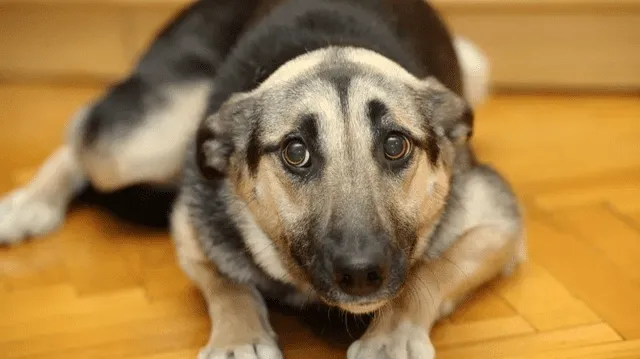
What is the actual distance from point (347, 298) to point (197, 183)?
27.9 inches

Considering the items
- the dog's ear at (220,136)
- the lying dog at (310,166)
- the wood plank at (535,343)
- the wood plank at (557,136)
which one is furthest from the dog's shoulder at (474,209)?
the wood plank at (557,136)

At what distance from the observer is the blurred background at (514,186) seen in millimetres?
2115

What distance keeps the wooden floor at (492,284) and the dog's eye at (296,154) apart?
458mm

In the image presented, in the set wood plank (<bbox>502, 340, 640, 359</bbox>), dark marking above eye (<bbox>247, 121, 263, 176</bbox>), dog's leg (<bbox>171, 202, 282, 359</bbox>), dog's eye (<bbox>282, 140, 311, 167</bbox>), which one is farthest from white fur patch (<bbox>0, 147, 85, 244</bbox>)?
wood plank (<bbox>502, 340, 640, 359</bbox>)

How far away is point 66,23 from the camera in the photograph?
13.7 ft

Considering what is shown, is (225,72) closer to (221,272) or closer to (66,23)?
(221,272)

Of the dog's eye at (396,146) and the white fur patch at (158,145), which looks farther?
the white fur patch at (158,145)

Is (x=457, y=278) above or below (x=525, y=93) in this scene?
above

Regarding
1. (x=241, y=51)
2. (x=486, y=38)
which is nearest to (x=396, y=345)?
(x=241, y=51)

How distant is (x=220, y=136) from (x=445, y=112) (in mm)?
554

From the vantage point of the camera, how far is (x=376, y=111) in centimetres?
192

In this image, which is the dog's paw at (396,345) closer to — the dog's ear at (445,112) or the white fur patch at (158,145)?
the dog's ear at (445,112)

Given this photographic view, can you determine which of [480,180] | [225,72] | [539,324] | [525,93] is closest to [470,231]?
[480,180]

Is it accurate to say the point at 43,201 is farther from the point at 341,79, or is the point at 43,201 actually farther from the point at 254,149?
the point at 341,79
